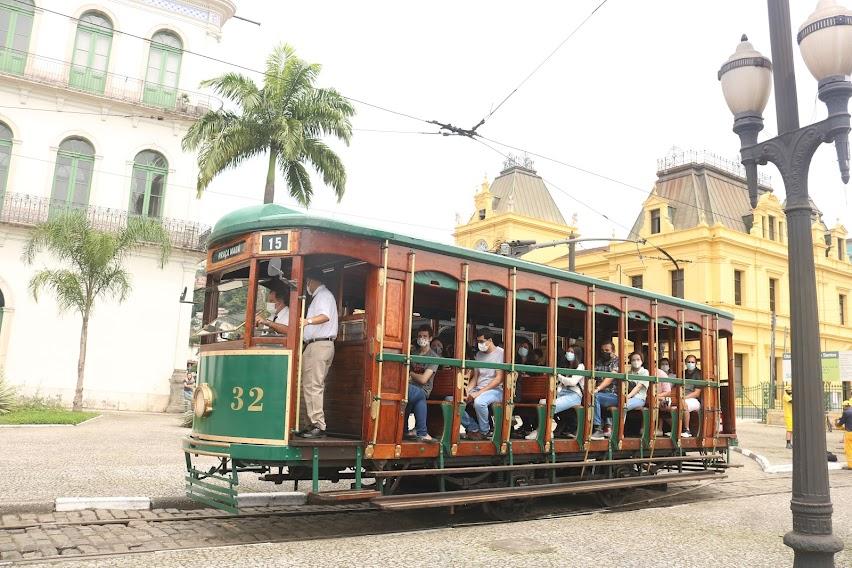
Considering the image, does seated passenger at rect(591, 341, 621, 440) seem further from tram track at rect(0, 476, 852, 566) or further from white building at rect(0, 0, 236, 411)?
white building at rect(0, 0, 236, 411)

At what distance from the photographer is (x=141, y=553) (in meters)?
6.08

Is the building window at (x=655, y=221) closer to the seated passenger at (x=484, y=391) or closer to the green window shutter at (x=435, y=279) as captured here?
the seated passenger at (x=484, y=391)

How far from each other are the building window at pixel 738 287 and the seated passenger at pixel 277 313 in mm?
37805

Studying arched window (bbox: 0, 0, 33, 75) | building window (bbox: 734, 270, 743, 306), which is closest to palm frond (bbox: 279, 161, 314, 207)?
arched window (bbox: 0, 0, 33, 75)

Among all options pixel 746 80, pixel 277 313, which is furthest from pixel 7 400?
pixel 746 80

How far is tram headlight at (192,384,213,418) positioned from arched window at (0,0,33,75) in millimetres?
20070

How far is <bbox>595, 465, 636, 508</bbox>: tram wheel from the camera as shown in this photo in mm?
10109

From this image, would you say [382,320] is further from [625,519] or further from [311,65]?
[311,65]

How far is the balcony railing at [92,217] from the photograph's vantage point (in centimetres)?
2211

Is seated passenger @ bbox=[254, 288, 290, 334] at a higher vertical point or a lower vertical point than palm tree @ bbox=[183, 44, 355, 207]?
lower

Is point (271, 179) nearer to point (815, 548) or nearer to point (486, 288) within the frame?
point (486, 288)

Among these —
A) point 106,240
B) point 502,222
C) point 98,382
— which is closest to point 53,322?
point 98,382

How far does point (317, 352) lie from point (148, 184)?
19217 millimetres

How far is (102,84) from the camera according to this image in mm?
23688
